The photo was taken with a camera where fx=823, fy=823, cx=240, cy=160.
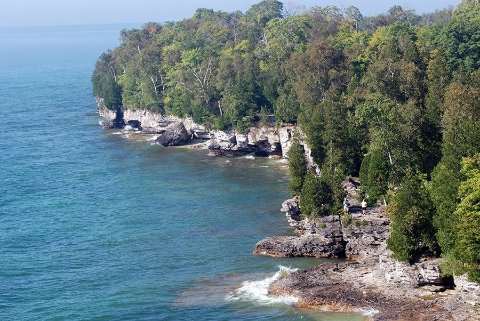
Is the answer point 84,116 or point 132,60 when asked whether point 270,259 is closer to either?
point 132,60

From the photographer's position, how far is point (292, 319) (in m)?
55.4

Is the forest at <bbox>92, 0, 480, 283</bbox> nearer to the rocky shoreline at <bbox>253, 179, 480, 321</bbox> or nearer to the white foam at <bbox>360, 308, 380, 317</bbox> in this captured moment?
the rocky shoreline at <bbox>253, 179, 480, 321</bbox>

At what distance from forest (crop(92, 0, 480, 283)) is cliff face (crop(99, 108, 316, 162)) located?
1533 mm

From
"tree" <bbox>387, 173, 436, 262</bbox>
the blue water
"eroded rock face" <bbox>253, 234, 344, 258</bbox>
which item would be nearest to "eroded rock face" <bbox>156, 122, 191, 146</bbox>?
the blue water

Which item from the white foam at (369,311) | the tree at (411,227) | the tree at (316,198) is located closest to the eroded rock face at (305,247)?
the tree at (316,198)

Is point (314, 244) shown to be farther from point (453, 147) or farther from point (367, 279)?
Answer: point (453, 147)

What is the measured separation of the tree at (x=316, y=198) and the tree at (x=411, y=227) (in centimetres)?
1078

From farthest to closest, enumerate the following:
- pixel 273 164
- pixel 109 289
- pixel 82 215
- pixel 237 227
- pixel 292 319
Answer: pixel 273 164, pixel 82 215, pixel 237 227, pixel 109 289, pixel 292 319

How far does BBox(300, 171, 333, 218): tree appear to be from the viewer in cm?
7000

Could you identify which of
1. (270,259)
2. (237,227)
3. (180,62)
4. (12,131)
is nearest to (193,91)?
(180,62)

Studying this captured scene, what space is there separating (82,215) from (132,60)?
184ft

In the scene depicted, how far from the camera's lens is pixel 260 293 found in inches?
2356

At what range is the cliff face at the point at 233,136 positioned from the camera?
101 m

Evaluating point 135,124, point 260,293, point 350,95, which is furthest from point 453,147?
point 135,124
